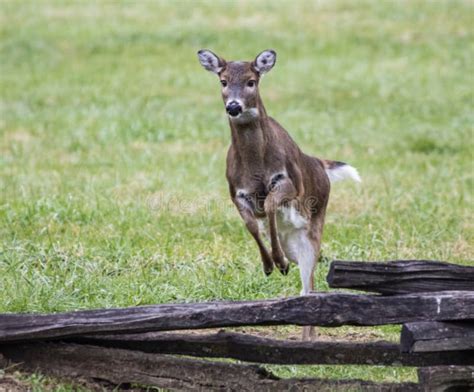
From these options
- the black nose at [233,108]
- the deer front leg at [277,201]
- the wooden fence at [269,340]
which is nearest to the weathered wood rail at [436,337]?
the wooden fence at [269,340]

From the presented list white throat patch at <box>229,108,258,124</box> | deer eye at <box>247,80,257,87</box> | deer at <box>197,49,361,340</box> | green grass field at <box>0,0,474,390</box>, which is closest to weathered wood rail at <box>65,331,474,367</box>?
Result: green grass field at <box>0,0,474,390</box>

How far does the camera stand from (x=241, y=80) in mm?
7566

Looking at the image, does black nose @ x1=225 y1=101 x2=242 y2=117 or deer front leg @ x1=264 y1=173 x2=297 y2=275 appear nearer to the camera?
black nose @ x1=225 y1=101 x2=242 y2=117

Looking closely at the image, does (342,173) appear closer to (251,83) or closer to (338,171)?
(338,171)

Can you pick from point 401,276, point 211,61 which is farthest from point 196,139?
point 401,276

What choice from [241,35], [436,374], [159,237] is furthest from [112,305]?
[241,35]

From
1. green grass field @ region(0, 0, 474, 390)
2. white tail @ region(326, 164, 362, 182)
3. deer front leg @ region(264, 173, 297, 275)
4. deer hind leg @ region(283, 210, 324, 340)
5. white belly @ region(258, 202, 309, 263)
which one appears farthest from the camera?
green grass field @ region(0, 0, 474, 390)

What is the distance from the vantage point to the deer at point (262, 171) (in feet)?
24.7

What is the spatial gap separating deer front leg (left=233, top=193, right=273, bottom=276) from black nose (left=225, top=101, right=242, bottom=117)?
0.58 m

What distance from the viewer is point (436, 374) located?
552 cm

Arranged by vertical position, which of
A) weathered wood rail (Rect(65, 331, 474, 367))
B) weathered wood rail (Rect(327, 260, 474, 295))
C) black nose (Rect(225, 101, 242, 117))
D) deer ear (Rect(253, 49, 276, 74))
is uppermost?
deer ear (Rect(253, 49, 276, 74))

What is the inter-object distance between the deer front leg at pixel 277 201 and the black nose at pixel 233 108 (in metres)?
0.57

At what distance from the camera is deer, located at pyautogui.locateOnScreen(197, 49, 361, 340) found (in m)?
7.54

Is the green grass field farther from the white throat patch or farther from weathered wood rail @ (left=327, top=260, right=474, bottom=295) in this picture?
the white throat patch
